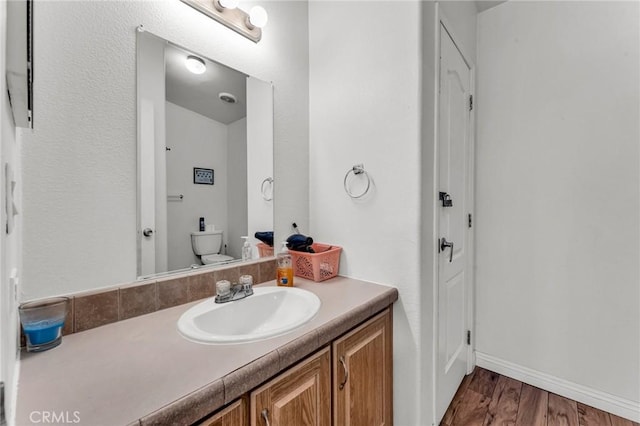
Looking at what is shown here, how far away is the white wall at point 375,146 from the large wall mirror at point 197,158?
34 cm

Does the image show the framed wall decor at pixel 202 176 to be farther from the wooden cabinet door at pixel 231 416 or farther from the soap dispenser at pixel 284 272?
the wooden cabinet door at pixel 231 416

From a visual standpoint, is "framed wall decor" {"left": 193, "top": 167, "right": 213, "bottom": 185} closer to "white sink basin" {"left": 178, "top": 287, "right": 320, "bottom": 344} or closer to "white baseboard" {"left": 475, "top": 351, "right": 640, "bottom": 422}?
"white sink basin" {"left": 178, "top": 287, "right": 320, "bottom": 344}

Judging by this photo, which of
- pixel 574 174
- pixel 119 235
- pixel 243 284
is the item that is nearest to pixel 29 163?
pixel 119 235

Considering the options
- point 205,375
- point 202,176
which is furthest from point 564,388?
point 202,176

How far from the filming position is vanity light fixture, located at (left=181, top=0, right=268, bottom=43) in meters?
1.21

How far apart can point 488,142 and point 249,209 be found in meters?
1.72

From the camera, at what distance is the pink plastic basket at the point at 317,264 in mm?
1450

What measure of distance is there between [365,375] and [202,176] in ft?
3.58

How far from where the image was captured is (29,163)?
0.82m

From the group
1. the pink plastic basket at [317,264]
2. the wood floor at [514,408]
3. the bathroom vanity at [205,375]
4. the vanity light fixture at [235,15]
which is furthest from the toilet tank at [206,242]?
the wood floor at [514,408]

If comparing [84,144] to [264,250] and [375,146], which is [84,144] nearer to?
[264,250]

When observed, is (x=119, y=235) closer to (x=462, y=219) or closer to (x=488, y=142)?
(x=462, y=219)

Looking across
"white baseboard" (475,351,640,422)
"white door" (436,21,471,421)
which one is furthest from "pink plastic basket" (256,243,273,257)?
"white baseboard" (475,351,640,422)

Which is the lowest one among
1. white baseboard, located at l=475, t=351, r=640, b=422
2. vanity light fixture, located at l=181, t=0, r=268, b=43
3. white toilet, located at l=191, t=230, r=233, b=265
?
white baseboard, located at l=475, t=351, r=640, b=422
